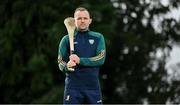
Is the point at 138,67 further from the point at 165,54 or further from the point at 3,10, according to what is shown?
the point at 3,10

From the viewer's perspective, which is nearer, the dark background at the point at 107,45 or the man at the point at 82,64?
the man at the point at 82,64

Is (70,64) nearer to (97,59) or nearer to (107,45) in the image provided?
(97,59)

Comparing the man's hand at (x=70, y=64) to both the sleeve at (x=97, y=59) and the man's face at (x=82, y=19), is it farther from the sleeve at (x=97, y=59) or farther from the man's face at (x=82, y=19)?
the man's face at (x=82, y=19)

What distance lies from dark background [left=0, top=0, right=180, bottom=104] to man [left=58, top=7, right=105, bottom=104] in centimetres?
1138

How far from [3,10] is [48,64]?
7.49ft

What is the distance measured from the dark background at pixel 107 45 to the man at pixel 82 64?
11.4 m

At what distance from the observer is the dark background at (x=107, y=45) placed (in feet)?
59.9

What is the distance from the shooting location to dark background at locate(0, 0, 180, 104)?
1827 cm

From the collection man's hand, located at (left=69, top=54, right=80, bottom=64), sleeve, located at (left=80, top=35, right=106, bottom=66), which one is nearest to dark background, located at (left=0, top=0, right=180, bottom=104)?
sleeve, located at (left=80, top=35, right=106, bottom=66)

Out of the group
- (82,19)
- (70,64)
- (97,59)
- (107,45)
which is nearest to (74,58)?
(70,64)

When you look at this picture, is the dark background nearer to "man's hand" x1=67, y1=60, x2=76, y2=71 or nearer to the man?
the man

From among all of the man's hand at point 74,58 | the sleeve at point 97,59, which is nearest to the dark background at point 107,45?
the sleeve at point 97,59

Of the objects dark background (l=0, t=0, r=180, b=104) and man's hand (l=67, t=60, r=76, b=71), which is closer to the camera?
man's hand (l=67, t=60, r=76, b=71)

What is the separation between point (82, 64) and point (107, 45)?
12.4 metres
